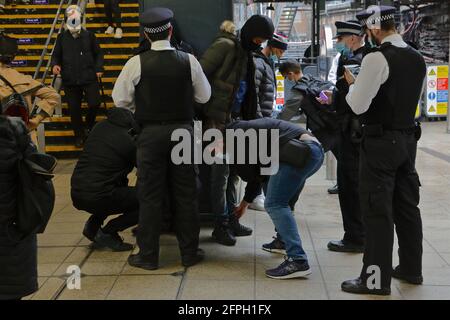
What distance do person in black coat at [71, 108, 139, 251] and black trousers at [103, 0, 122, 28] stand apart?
21.1ft

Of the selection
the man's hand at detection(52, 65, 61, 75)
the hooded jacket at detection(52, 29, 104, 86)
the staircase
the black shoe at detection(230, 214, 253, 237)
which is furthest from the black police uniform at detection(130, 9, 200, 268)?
the staircase

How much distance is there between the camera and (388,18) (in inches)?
150

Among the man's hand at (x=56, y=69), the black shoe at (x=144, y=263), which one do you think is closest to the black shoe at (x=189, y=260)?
the black shoe at (x=144, y=263)

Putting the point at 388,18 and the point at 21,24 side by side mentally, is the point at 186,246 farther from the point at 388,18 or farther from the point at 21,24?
the point at 21,24

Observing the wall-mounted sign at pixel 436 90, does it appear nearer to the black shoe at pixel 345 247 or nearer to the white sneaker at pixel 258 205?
the white sneaker at pixel 258 205

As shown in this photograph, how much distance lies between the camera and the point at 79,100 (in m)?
9.17

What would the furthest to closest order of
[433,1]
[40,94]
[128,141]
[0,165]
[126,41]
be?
[433,1], [126,41], [40,94], [128,141], [0,165]

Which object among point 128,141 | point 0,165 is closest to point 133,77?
point 128,141

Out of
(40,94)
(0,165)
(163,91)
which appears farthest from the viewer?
(40,94)

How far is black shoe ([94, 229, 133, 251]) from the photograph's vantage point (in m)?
4.89

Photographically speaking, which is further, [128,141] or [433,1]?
[433,1]

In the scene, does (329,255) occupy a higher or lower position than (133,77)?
lower

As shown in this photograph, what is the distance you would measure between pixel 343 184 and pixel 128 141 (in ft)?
5.86

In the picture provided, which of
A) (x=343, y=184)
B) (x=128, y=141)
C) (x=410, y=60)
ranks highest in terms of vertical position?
(x=410, y=60)
